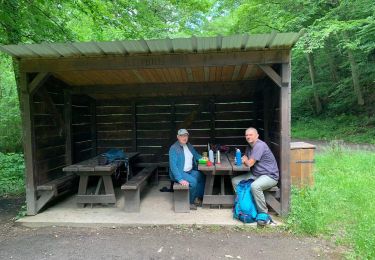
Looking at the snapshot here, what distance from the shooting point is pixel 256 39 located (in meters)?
4.31

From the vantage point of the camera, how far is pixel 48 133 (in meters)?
6.09

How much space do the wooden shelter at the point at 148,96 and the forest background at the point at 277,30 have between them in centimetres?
169

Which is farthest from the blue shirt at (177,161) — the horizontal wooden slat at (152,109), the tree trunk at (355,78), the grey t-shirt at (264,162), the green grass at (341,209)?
the tree trunk at (355,78)

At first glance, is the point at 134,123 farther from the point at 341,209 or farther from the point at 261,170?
the point at 341,209

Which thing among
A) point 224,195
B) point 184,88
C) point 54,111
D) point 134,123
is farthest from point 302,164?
point 54,111

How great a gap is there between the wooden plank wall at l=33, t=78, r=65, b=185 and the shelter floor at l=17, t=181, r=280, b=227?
653 mm

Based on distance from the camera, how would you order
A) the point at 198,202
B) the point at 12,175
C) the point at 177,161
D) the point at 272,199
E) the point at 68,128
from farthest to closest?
the point at 12,175, the point at 68,128, the point at 198,202, the point at 177,161, the point at 272,199

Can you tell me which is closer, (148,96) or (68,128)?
(68,128)

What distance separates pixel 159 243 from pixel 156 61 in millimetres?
2479

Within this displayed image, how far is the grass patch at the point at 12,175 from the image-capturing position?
7.03 meters

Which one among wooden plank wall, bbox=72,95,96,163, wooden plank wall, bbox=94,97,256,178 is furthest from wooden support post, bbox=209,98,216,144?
wooden plank wall, bbox=72,95,96,163

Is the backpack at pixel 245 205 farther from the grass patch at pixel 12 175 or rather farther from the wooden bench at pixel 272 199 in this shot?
the grass patch at pixel 12 175

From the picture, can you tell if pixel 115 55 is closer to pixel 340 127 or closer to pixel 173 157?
pixel 173 157

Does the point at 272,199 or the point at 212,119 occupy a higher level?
the point at 212,119
